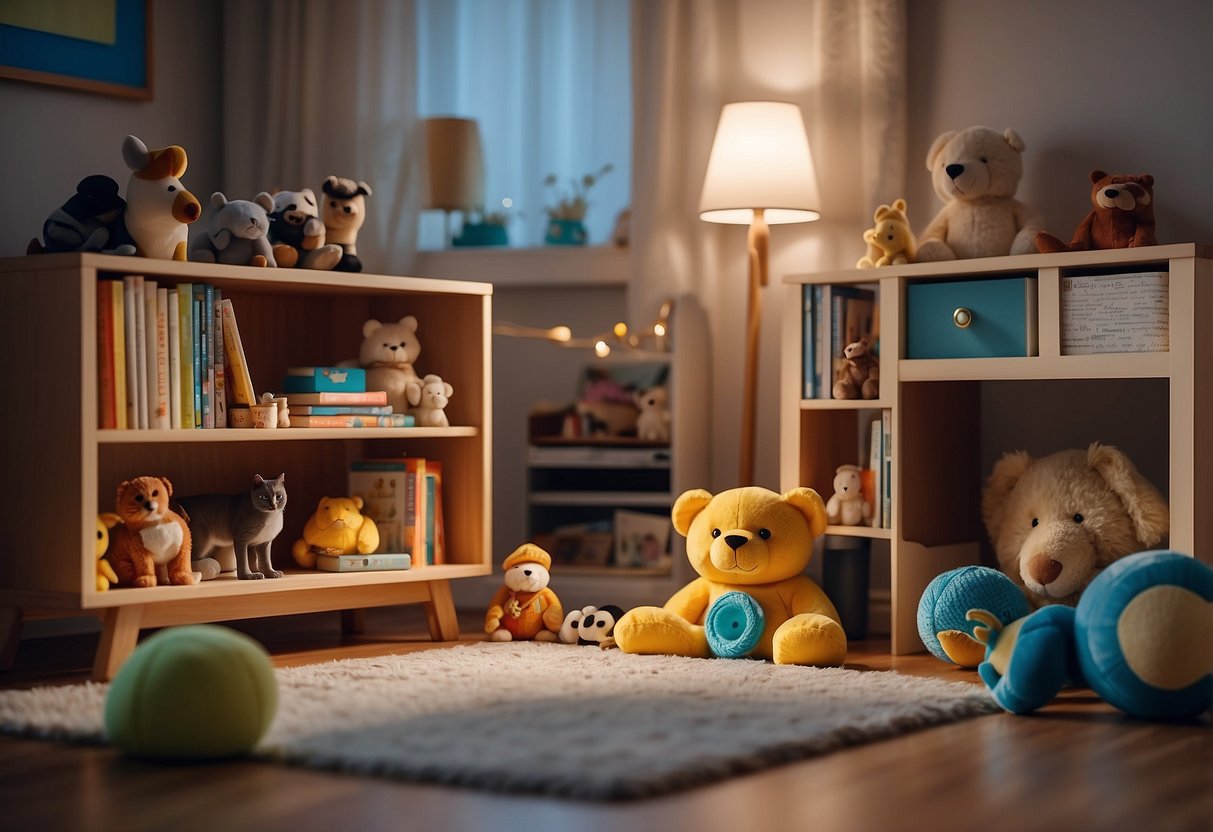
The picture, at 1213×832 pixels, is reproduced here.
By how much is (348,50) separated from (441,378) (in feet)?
3.66

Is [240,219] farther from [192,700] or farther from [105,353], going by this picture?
[192,700]

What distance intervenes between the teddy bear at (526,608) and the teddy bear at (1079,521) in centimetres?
88

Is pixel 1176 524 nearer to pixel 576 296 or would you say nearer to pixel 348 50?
pixel 576 296

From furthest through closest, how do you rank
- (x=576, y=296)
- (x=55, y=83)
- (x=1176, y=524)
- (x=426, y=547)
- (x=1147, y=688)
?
(x=576, y=296)
(x=55, y=83)
(x=426, y=547)
(x=1176, y=524)
(x=1147, y=688)

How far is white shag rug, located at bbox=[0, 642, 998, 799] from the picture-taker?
5.94 ft

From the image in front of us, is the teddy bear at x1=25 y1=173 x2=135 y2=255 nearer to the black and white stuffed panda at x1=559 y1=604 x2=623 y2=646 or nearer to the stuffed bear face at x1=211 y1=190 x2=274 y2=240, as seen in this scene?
the stuffed bear face at x1=211 y1=190 x2=274 y2=240

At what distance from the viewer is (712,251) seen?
11.7ft

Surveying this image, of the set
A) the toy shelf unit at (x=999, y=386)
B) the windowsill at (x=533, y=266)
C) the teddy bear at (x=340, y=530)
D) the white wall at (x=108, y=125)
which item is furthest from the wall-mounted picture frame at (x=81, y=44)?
the toy shelf unit at (x=999, y=386)

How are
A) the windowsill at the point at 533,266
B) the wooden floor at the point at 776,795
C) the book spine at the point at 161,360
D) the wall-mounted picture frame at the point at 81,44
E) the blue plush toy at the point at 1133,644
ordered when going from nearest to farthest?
the wooden floor at the point at 776,795 < the blue plush toy at the point at 1133,644 < the book spine at the point at 161,360 < the wall-mounted picture frame at the point at 81,44 < the windowsill at the point at 533,266

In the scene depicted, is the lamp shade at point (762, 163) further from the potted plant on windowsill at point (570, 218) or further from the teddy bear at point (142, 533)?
the teddy bear at point (142, 533)

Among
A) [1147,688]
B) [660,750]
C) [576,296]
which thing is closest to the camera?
[660,750]

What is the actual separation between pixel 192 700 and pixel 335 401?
44.0 inches

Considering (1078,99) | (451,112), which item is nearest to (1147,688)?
(1078,99)

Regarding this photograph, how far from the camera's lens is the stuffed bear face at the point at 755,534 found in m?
2.83
